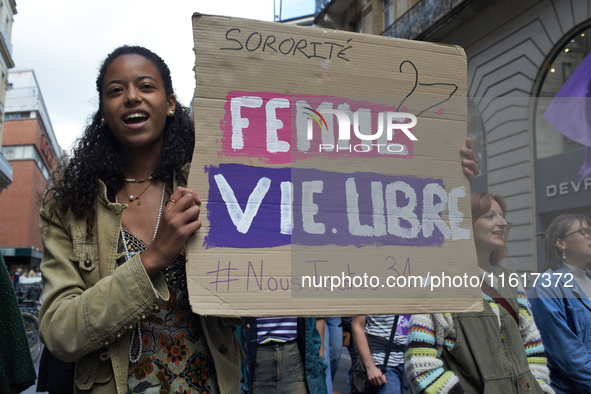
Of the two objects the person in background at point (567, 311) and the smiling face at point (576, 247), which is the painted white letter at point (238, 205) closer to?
the person in background at point (567, 311)

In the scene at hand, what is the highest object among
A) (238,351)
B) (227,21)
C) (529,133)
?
(529,133)

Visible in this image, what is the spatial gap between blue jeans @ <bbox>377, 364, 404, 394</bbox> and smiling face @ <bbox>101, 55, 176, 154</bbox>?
298cm

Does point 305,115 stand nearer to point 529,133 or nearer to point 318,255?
point 318,255

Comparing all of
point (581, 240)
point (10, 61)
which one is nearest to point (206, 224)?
point (581, 240)

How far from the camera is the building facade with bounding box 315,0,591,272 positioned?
9.12 m

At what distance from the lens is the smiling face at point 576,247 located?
3.50 m

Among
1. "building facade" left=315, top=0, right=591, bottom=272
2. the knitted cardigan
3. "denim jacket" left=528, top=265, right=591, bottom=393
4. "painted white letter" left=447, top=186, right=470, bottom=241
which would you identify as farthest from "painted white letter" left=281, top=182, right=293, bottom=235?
"building facade" left=315, top=0, right=591, bottom=272

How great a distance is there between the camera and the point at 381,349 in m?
4.13

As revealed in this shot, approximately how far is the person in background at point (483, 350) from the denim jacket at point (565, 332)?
697 millimetres

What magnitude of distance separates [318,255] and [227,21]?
857 mm

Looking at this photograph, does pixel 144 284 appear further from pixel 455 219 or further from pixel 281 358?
pixel 281 358

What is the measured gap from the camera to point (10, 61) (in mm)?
33375

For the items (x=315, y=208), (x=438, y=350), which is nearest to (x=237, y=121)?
(x=315, y=208)

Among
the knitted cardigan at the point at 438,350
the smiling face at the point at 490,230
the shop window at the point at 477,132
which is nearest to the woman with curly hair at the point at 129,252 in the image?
the knitted cardigan at the point at 438,350
